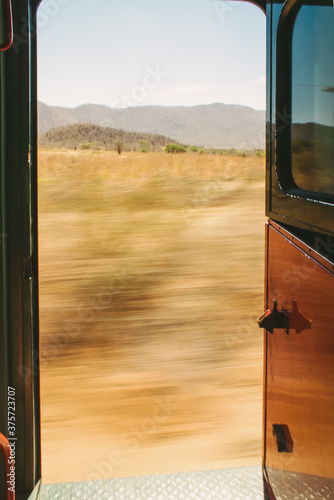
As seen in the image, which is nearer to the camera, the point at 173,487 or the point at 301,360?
the point at 301,360

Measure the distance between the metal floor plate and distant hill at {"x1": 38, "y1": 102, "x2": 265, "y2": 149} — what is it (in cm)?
276

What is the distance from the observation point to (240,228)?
384 centimetres

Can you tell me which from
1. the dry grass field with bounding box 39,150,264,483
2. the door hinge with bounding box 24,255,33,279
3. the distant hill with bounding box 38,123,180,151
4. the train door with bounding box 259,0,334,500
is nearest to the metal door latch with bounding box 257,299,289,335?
the train door with bounding box 259,0,334,500

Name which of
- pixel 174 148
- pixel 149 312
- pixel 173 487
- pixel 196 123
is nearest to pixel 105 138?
pixel 174 148

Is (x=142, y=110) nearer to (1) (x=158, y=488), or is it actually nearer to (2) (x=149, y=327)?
(2) (x=149, y=327)

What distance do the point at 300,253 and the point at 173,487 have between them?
118cm

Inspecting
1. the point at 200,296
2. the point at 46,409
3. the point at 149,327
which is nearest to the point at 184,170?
the point at 200,296

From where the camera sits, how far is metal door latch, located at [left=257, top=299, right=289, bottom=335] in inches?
45.9

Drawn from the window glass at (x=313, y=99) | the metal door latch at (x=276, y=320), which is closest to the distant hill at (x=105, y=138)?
the window glass at (x=313, y=99)

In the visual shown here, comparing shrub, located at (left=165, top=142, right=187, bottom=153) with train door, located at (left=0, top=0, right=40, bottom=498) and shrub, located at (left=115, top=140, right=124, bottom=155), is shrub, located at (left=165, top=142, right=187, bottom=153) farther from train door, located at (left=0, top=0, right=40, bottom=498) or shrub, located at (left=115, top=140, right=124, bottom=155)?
train door, located at (left=0, top=0, right=40, bottom=498)

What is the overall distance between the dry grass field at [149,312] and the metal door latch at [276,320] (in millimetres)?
1282

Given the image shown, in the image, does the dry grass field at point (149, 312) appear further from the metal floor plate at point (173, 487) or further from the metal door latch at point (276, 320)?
the metal door latch at point (276, 320)

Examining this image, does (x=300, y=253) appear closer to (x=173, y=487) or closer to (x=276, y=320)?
(x=276, y=320)

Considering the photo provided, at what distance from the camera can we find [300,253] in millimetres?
1061
